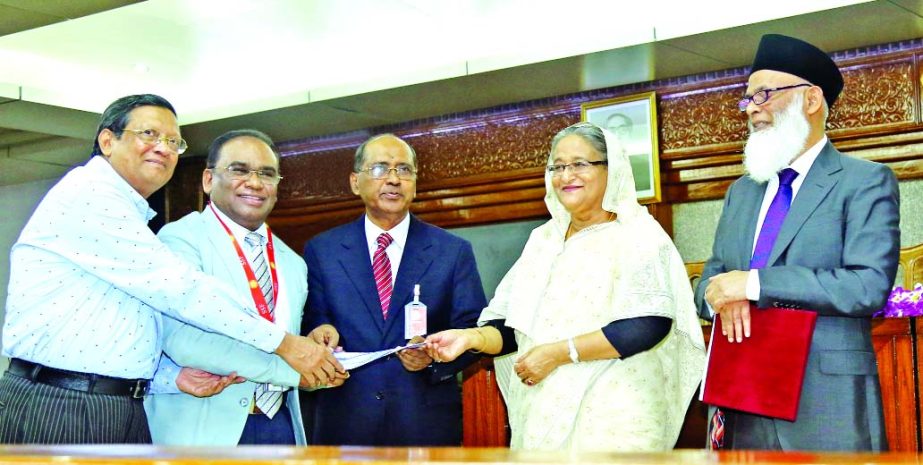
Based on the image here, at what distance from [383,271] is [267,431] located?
0.69 m

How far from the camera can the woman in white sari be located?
9.95 feet

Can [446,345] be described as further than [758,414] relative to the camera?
Yes

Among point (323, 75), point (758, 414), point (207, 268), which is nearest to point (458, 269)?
point (207, 268)

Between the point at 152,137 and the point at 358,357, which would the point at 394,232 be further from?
the point at 152,137

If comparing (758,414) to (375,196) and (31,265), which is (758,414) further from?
(31,265)

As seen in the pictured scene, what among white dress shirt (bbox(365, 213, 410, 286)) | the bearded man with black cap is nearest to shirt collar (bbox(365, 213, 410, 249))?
white dress shirt (bbox(365, 213, 410, 286))

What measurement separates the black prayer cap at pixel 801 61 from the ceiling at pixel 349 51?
2.90m

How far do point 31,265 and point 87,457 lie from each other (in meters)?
1.37

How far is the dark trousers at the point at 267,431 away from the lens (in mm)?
3105

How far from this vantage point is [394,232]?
11.8 feet

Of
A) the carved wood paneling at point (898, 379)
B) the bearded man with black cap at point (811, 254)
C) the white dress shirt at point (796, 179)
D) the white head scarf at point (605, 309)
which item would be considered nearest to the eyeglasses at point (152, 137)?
the white head scarf at point (605, 309)

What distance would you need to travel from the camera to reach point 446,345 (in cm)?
324

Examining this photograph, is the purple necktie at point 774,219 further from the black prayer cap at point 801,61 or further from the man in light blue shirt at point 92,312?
the man in light blue shirt at point 92,312

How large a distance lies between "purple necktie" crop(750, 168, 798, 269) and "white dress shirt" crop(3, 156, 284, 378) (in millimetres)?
1481
